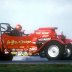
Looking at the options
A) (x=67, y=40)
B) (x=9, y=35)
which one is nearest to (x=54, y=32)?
(x=67, y=40)

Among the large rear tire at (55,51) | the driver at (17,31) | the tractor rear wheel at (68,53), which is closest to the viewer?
the large rear tire at (55,51)

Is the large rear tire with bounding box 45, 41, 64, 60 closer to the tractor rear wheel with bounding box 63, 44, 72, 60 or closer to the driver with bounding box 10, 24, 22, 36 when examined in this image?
the tractor rear wheel with bounding box 63, 44, 72, 60

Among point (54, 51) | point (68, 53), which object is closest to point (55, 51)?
point (54, 51)

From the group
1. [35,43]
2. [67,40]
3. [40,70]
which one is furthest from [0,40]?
[40,70]

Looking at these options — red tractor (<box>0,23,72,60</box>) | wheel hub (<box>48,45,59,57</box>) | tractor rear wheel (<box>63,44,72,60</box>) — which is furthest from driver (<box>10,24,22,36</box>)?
tractor rear wheel (<box>63,44,72,60</box>)

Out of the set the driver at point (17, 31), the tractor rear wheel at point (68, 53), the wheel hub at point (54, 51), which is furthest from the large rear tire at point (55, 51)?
the driver at point (17, 31)

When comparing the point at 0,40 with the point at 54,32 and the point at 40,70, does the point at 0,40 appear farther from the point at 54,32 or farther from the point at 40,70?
the point at 40,70

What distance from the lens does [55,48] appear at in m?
21.3

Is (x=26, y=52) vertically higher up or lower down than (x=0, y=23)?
lower down

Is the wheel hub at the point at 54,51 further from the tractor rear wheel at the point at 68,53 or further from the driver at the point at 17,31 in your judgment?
the driver at the point at 17,31

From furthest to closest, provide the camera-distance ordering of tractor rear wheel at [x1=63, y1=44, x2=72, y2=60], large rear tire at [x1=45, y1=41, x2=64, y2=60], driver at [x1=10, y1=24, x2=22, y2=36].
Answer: driver at [x1=10, y1=24, x2=22, y2=36], tractor rear wheel at [x1=63, y1=44, x2=72, y2=60], large rear tire at [x1=45, y1=41, x2=64, y2=60]

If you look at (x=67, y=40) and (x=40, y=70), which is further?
(x=67, y=40)

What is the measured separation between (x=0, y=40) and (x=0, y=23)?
95cm

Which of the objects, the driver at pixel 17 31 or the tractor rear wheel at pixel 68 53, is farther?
the driver at pixel 17 31
